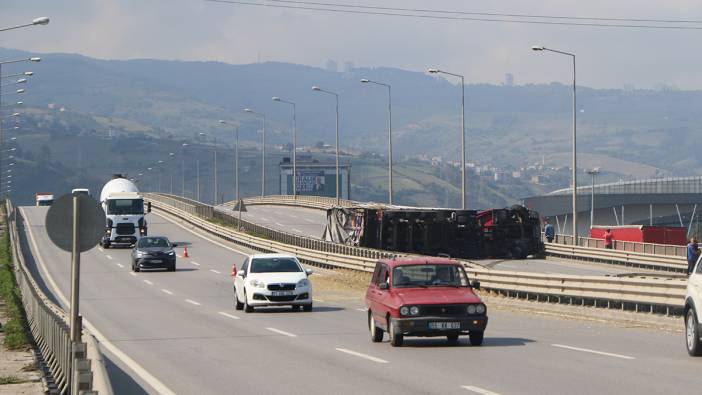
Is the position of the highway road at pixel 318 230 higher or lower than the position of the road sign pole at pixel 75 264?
lower

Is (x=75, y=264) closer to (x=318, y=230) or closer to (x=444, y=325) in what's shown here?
(x=444, y=325)

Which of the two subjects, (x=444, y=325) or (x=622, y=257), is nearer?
(x=444, y=325)

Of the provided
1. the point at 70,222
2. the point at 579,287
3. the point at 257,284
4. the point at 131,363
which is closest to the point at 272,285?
the point at 257,284

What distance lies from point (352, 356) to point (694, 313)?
5100mm

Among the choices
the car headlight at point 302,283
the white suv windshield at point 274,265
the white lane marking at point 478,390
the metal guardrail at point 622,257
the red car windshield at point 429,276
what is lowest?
the metal guardrail at point 622,257

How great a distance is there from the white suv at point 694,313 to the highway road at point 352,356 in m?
0.24

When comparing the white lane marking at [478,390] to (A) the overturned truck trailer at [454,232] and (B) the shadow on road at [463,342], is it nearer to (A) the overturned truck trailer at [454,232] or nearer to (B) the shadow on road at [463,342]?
(B) the shadow on road at [463,342]

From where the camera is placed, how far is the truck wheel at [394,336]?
67.5ft

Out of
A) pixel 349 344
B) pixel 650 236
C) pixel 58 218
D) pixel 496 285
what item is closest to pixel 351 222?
pixel 650 236

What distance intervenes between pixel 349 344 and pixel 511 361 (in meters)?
4.46

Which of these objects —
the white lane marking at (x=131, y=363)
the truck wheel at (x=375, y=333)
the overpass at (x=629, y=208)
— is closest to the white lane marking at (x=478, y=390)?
the white lane marking at (x=131, y=363)

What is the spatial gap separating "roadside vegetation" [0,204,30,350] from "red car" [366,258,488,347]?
5799 mm

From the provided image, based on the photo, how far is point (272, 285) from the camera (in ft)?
102

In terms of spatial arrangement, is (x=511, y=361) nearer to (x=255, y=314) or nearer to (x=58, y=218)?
(x=58, y=218)
